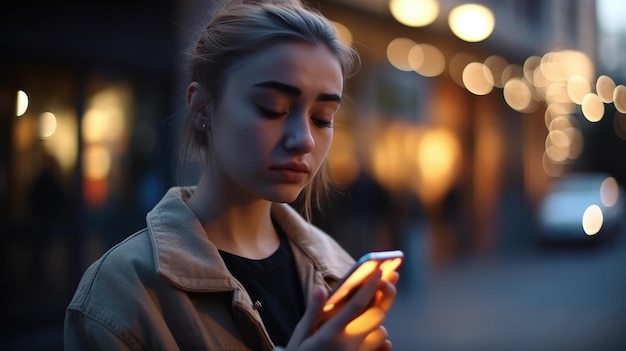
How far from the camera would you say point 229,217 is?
1.72 metres

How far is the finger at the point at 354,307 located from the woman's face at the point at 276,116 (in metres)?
0.32

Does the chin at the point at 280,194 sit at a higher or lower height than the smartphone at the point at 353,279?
higher

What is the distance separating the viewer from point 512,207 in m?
21.3

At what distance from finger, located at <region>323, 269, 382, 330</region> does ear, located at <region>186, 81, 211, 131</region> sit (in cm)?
57

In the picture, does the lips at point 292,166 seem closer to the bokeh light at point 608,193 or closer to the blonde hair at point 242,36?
the blonde hair at point 242,36

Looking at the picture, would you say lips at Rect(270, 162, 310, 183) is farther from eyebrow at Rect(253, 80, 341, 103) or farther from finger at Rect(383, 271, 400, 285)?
finger at Rect(383, 271, 400, 285)

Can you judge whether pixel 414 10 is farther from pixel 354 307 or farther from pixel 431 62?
A: pixel 354 307

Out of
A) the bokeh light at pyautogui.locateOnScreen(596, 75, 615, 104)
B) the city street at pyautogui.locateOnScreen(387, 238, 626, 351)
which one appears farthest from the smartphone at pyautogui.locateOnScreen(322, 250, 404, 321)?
the bokeh light at pyautogui.locateOnScreen(596, 75, 615, 104)

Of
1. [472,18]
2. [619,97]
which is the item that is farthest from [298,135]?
[619,97]

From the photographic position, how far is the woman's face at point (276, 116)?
1.54 m

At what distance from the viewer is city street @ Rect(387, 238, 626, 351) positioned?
8008 mm

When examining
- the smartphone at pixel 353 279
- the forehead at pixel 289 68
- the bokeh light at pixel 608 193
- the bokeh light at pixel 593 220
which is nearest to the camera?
the smartphone at pixel 353 279

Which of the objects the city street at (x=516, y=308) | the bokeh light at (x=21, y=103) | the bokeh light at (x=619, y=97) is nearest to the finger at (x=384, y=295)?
the city street at (x=516, y=308)

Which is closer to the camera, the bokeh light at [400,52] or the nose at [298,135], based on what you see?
the nose at [298,135]
